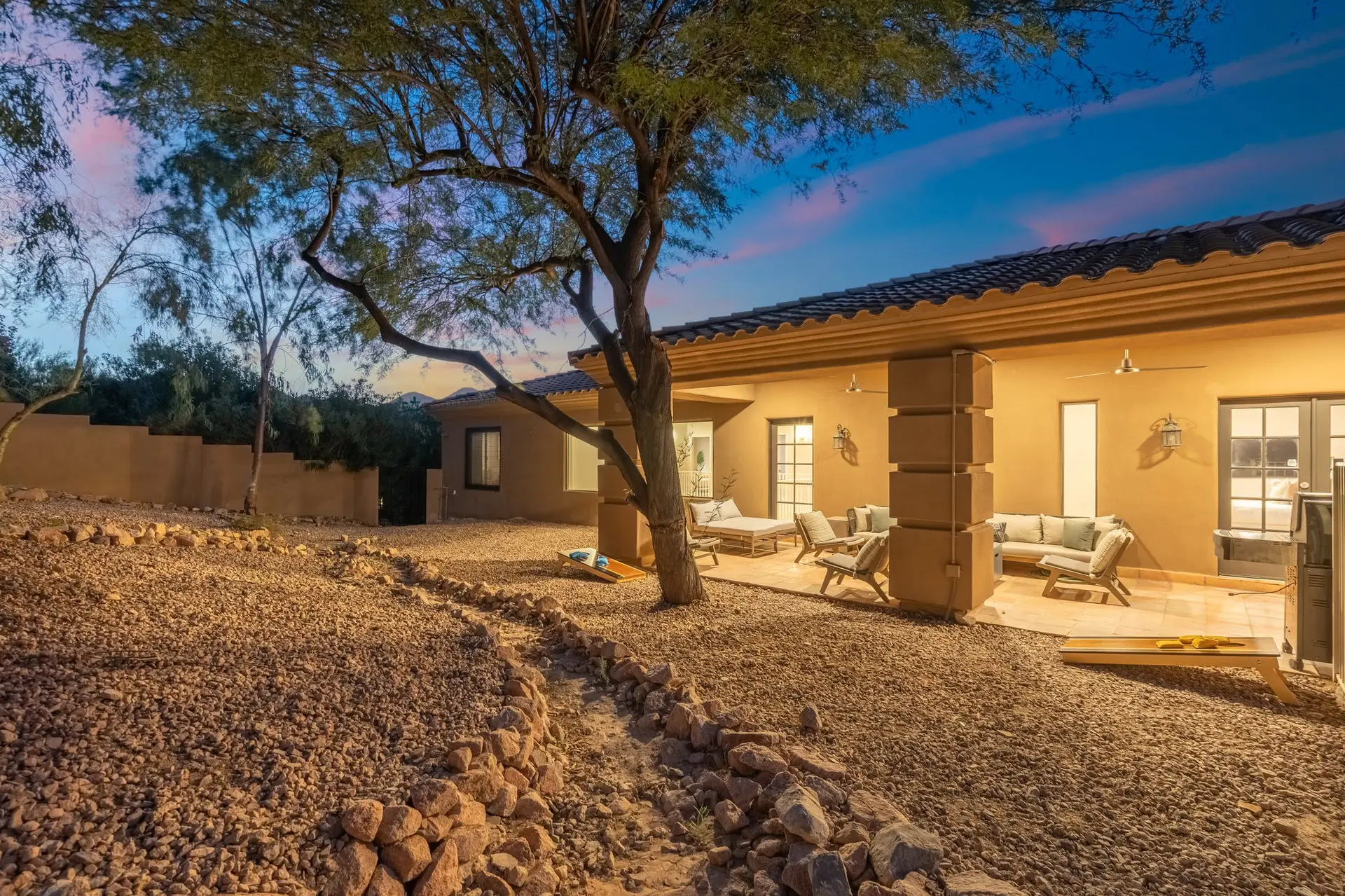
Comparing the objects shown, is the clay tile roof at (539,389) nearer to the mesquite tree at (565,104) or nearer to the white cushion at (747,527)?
the white cushion at (747,527)

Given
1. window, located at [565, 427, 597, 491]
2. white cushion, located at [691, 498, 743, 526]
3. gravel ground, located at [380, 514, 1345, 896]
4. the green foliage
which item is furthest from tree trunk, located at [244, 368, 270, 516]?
gravel ground, located at [380, 514, 1345, 896]

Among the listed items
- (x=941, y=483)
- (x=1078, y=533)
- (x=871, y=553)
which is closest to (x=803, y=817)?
(x=941, y=483)

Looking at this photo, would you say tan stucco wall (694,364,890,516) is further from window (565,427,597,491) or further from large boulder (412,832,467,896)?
large boulder (412,832,467,896)

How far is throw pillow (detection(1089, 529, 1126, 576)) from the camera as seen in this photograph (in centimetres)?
604

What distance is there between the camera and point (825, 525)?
8.37 metres

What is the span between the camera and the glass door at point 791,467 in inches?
420

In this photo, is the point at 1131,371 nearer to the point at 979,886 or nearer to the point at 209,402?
the point at 979,886

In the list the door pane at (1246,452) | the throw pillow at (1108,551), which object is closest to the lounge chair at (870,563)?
the throw pillow at (1108,551)

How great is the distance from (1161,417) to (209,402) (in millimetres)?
15364

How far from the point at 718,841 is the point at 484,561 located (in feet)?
20.1

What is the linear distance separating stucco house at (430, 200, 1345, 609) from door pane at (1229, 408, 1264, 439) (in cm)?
2

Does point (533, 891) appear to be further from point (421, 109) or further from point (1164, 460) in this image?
point (1164, 460)

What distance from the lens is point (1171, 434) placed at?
723 centimetres

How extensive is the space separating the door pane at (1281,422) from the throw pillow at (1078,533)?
1930 mm
